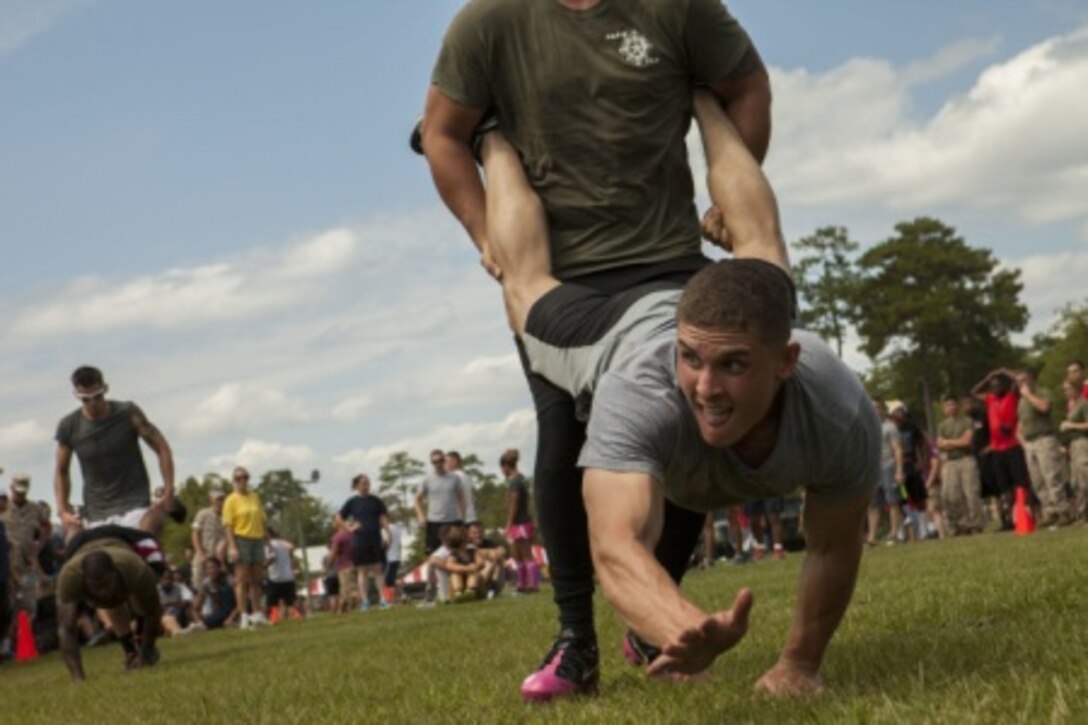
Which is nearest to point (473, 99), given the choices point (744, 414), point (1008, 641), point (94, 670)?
point (744, 414)

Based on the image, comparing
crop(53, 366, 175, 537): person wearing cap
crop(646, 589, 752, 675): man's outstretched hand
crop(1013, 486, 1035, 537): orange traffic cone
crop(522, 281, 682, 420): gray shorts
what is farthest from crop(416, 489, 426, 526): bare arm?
crop(646, 589, 752, 675): man's outstretched hand

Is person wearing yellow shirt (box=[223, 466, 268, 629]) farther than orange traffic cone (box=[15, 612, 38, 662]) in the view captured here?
Yes

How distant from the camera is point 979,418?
25.1 metres

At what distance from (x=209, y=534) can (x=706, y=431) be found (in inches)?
982

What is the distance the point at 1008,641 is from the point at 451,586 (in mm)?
19246

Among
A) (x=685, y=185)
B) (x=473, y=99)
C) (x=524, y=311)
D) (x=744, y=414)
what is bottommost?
(x=744, y=414)

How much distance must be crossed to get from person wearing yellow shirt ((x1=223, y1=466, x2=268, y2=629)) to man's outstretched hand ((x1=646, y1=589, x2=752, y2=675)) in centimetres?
2056

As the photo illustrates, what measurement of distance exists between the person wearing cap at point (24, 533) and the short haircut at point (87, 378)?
7.78 m

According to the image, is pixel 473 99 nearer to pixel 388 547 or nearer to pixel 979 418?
pixel 979 418

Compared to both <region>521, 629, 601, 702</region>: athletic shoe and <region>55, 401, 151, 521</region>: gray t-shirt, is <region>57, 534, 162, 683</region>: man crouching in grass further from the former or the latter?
<region>521, 629, 601, 702</region>: athletic shoe

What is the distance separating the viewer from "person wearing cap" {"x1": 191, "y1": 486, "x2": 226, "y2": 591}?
27812 millimetres

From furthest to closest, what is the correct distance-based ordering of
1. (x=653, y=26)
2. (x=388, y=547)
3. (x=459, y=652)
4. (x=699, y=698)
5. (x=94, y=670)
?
(x=388, y=547) < (x=94, y=670) < (x=459, y=652) < (x=653, y=26) < (x=699, y=698)

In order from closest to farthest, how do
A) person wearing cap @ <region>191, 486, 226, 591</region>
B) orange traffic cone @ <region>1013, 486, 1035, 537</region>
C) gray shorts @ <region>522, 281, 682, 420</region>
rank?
gray shorts @ <region>522, 281, 682, 420</region> < orange traffic cone @ <region>1013, 486, 1035, 537</region> < person wearing cap @ <region>191, 486, 226, 591</region>

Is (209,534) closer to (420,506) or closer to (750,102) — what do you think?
(420,506)
